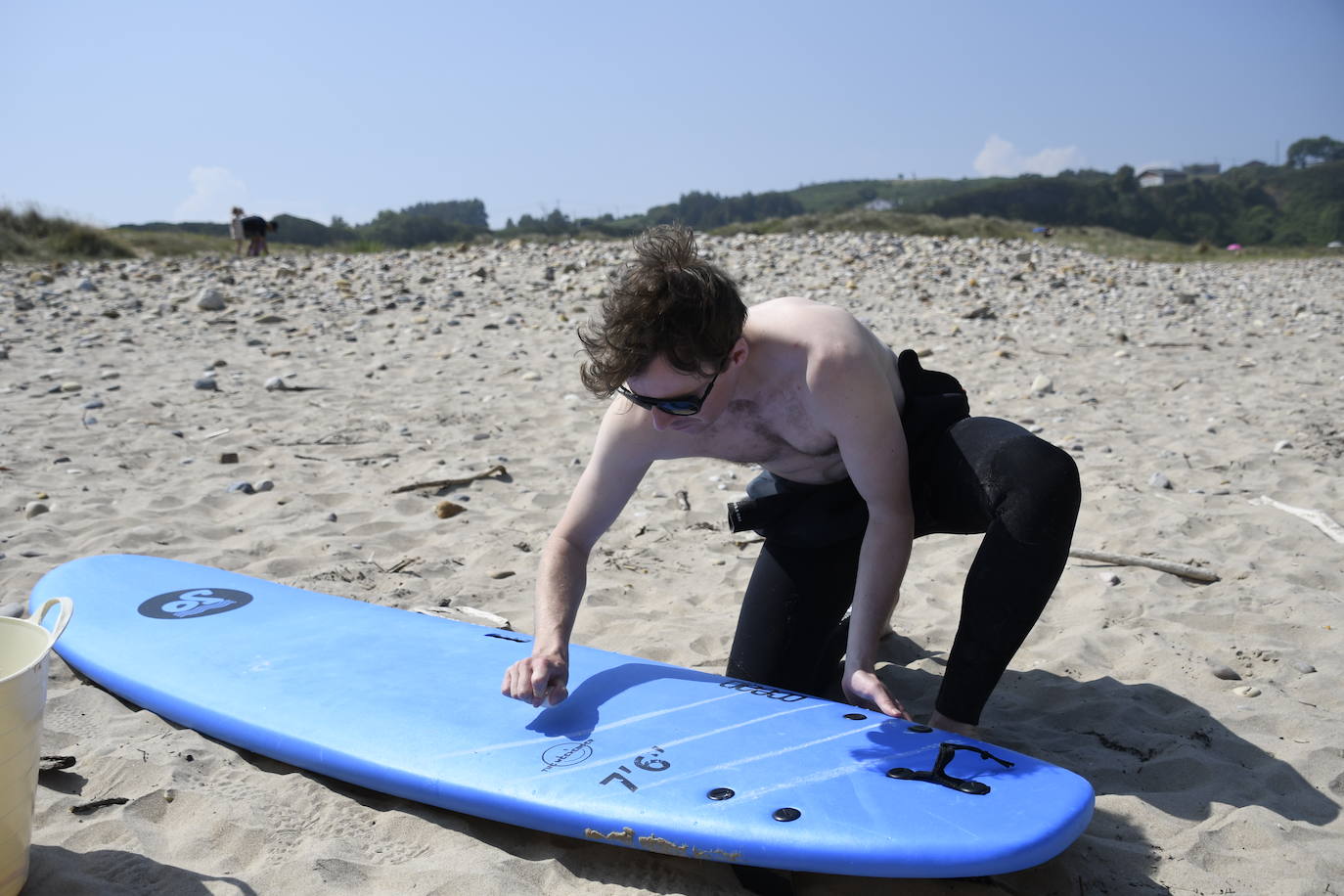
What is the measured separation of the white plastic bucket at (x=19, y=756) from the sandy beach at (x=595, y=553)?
0.13 meters

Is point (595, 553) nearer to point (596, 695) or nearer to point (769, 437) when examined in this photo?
point (596, 695)

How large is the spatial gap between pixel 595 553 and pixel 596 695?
4.52ft

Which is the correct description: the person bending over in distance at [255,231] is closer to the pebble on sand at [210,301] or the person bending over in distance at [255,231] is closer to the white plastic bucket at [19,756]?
the pebble on sand at [210,301]

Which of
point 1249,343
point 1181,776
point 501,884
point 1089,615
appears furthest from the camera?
point 1249,343

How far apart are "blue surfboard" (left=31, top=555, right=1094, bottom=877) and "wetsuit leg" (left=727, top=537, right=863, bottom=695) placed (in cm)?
18

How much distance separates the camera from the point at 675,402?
6.64 feet

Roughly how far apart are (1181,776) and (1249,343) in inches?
248

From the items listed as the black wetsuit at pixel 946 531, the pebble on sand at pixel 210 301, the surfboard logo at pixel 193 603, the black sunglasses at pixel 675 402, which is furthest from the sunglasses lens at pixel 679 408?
the pebble on sand at pixel 210 301

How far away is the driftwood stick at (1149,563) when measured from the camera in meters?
3.13

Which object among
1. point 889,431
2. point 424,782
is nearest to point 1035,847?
point 889,431

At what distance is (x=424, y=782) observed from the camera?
1.99m

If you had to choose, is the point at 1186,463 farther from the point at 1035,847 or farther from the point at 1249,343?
the point at 1249,343

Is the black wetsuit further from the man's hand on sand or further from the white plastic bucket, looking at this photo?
the white plastic bucket

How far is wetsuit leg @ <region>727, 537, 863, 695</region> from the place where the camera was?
2502 mm
